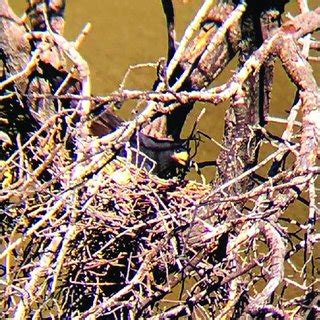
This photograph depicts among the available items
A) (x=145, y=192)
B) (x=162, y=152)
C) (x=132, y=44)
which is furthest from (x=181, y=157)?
(x=132, y=44)

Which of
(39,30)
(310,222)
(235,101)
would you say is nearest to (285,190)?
(310,222)

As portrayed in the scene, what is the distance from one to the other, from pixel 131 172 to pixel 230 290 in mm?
338

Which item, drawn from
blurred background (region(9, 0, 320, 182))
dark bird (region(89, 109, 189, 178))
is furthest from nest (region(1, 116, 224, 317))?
blurred background (region(9, 0, 320, 182))

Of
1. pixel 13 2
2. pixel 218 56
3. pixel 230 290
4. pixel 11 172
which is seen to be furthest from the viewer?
pixel 13 2

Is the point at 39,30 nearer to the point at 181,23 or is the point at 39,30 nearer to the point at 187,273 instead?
the point at 187,273

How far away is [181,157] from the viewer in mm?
1951

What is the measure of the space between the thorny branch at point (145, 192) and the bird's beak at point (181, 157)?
1.2 inches

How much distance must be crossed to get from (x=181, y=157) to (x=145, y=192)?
34 cm

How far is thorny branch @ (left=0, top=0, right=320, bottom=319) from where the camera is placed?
4.78 feet

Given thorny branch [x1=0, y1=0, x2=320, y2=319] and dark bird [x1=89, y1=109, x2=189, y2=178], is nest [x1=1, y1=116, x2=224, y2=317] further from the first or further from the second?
dark bird [x1=89, y1=109, x2=189, y2=178]

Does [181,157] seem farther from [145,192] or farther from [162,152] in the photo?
[145,192]

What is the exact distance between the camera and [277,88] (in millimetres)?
3889

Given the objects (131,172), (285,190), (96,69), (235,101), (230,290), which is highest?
(96,69)

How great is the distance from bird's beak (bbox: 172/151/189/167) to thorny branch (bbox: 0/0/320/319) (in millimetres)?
31
